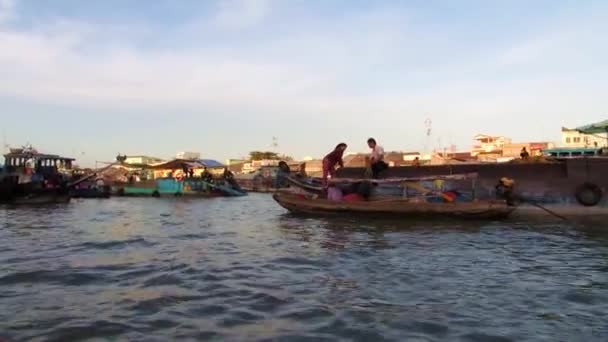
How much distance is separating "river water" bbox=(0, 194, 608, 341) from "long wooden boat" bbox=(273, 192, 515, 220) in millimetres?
3047

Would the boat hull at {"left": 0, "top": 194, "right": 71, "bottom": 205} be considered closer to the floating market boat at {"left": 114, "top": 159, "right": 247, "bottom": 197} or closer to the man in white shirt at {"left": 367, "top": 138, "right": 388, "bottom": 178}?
the floating market boat at {"left": 114, "top": 159, "right": 247, "bottom": 197}

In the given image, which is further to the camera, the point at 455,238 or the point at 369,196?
the point at 369,196

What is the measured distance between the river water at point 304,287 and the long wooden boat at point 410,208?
3047 millimetres

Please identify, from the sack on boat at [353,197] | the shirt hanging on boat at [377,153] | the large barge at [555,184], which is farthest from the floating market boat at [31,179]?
the large barge at [555,184]

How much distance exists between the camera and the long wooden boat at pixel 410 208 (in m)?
13.9

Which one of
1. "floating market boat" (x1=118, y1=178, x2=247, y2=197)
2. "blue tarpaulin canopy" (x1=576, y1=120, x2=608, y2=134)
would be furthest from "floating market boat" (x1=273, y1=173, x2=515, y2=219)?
"floating market boat" (x1=118, y1=178, x2=247, y2=197)

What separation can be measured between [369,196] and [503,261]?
8.02 m

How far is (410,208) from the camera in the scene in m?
14.3

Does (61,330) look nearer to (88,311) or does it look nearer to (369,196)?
(88,311)

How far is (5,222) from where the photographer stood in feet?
46.8

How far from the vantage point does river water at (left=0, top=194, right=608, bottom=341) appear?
173 inches

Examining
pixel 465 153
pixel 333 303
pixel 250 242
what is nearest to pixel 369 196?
pixel 250 242

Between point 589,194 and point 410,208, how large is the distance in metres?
6.64

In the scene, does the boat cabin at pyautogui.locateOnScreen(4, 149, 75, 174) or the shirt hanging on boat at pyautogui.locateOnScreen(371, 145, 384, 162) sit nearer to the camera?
the shirt hanging on boat at pyautogui.locateOnScreen(371, 145, 384, 162)
